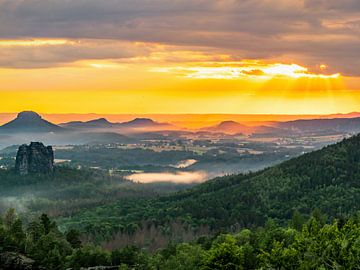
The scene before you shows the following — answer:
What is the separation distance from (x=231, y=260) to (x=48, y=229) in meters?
81.0

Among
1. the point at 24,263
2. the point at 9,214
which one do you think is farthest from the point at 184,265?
the point at 9,214

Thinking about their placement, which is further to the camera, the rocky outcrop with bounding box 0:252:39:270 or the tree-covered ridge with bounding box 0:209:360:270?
the rocky outcrop with bounding box 0:252:39:270

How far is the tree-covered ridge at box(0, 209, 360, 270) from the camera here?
8988cm

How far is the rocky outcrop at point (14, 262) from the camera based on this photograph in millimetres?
129000

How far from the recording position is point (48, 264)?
132750 mm

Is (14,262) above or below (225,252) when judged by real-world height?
below

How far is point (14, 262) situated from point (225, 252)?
153 feet

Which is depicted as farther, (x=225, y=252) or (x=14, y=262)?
(x=14, y=262)

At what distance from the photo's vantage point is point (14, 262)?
427 feet

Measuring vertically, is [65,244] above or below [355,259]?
below

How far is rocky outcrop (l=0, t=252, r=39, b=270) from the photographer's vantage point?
129000 mm

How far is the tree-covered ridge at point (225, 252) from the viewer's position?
295 feet

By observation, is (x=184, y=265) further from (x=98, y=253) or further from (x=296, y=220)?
(x=296, y=220)

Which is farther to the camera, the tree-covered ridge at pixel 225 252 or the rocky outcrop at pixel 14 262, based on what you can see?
the rocky outcrop at pixel 14 262
